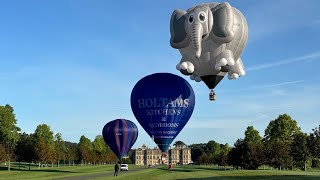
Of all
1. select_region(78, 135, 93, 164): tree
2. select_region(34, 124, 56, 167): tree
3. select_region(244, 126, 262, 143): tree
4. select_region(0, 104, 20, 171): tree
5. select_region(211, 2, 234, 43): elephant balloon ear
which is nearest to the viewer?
select_region(211, 2, 234, 43): elephant balloon ear

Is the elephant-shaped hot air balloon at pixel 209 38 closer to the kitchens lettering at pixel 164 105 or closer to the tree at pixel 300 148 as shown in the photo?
the kitchens lettering at pixel 164 105

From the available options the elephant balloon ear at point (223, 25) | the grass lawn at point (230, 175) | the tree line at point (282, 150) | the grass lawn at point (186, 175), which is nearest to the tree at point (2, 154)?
the grass lawn at point (186, 175)

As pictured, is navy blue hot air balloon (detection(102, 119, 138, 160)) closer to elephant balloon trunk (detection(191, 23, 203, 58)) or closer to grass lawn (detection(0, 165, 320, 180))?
grass lawn (detection(0, 165, 320, 180))

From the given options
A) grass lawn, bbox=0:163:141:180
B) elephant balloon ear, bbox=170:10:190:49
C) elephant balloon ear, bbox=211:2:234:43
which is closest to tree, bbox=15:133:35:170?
grass lawn, bbox=0:163:141:180

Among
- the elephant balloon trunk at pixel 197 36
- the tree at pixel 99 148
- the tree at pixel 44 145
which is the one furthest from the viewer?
the tree at pixel 99 148

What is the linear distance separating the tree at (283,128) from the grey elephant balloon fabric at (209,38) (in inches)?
2966

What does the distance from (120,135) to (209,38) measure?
38.3m

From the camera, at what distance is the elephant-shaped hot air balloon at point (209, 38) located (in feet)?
118

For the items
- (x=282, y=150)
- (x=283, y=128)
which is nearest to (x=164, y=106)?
(x=282, y=150)

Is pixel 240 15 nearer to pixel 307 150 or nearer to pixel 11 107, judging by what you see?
pixel 307 150

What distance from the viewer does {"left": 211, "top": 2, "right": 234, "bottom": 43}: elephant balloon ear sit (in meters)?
35.8

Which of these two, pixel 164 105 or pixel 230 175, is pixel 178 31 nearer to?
pixel 164 105

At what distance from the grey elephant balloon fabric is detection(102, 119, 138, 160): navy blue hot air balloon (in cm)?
3459

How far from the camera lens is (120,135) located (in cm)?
7150
